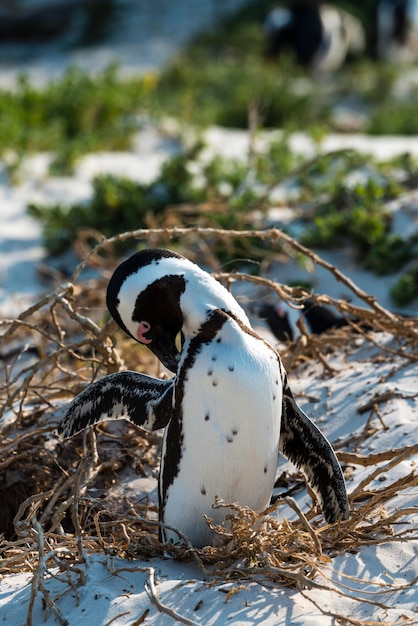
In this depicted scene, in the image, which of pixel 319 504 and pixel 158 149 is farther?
pixel 158 149

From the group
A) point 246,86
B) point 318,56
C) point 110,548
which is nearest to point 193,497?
point 110,548

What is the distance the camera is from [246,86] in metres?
10.5

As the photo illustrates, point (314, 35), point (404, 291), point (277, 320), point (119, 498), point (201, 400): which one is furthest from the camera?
point (314, 35)

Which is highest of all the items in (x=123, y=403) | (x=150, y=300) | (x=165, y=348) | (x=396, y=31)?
(x=150, y=300)

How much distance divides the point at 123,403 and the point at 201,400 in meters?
0.30

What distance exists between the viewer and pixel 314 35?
588 inches

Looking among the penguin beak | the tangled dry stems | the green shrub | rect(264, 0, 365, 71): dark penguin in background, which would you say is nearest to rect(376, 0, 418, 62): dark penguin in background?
rect(264, 0, 365, 71): dark penguin in background

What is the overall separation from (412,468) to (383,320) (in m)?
0.98

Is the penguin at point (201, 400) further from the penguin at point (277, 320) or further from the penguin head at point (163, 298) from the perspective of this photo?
the penguin at point (277, 320)

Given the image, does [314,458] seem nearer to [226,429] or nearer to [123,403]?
[226,429]

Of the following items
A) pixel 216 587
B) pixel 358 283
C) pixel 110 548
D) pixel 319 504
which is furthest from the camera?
pixel 358 283

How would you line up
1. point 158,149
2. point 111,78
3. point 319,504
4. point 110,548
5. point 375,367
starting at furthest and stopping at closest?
1. point 111,78
2. point 158,149
3. point 375,367
4. point 319,504
5. point 110,548

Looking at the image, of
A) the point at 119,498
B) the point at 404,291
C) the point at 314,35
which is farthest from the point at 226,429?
the point at 314,35

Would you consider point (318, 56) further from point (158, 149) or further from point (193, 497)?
point (193, 497)
